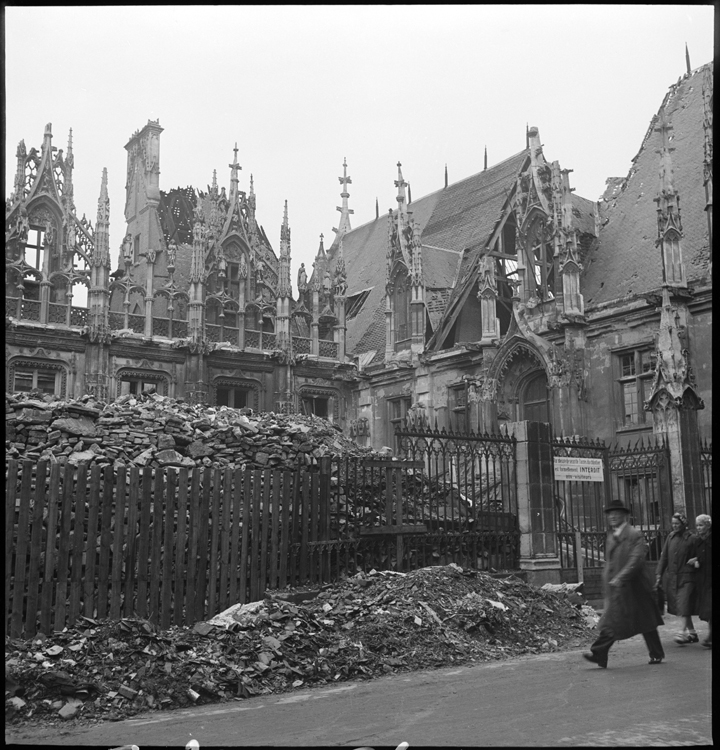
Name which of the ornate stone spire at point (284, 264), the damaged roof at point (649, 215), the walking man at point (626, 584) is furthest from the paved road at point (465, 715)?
the ornate stone spire at point (284, 264)

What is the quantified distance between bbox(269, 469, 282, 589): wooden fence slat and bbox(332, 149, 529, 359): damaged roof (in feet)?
60.7

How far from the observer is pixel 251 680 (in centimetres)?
786

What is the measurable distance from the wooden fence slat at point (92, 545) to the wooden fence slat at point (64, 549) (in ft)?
0.65

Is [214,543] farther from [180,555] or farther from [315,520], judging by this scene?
[315,520]

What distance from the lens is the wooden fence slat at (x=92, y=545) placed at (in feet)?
29.5

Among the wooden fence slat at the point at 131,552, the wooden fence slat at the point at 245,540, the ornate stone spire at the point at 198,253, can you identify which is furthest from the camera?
the ornate stone spire at the point at 198,253

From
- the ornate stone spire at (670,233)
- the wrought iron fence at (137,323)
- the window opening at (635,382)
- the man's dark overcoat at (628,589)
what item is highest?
the ornate stone spire at (670,233)

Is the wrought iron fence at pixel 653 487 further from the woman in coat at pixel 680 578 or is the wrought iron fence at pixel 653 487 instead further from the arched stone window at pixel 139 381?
the arched stone window at pixel 139 381

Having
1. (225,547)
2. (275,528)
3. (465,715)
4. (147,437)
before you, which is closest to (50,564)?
(225,547)

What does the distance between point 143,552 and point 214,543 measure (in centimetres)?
94

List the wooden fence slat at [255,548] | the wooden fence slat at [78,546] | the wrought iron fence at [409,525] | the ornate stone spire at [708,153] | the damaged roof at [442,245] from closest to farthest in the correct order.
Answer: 1. the wooden fence slat at [78,546]
2. the wooden fence slat at [255,548]
3. the wrought iron fence at [409,525]
4. the ornate stone spire at [708,153]
5. the damaged roof at [442,245]

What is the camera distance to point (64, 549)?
879 cm

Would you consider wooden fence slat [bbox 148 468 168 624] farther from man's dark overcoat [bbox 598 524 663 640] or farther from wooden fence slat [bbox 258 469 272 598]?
man's dark overcoat [bbox 598 524 663 640]

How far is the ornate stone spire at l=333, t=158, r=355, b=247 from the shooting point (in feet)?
144
